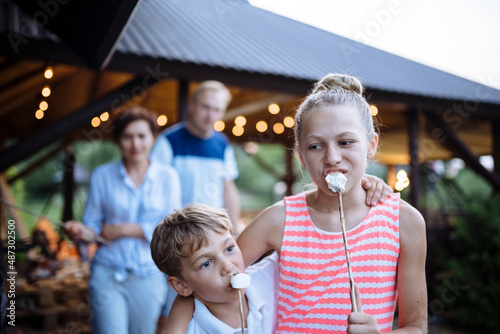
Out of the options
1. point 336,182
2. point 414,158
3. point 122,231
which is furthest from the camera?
point 414,158

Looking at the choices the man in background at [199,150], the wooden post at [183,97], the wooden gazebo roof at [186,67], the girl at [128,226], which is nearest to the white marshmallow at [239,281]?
Answer: the wooden gazebo roof at [186,67]

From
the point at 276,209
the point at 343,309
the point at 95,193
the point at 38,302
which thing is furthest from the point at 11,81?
the point at 343,309

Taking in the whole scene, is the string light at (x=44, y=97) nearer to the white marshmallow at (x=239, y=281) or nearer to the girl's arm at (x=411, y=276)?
the white marshmallow at (x=239, y=281)

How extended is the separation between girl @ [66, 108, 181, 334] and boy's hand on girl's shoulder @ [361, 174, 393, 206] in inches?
66.0

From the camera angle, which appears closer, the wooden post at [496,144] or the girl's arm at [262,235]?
the girl's arm at [262,235]

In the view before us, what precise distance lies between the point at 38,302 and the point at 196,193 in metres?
3.03

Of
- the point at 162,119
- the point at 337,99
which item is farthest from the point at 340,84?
the point at 162,119

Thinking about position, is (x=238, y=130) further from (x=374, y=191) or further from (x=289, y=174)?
(x=374, y=191)

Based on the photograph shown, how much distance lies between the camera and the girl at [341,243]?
4.32 feet

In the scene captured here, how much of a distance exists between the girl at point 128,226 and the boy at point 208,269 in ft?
4.25

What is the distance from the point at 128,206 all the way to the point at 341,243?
1.81 metres

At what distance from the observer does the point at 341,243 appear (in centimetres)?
139

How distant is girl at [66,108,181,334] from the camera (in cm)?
258

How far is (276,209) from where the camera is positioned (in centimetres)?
151
